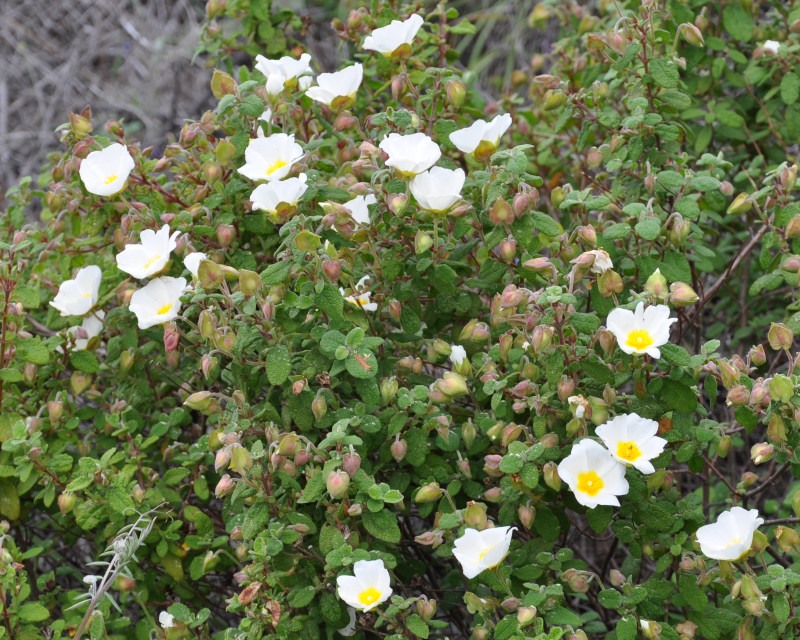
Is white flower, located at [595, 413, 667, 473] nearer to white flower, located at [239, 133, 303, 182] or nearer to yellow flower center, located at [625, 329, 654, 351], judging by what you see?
yellow flower center, located at [625, 329, 654, 351]

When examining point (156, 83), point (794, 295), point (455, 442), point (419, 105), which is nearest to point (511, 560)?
point (455, 442)

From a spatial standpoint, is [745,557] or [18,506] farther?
[18,506]

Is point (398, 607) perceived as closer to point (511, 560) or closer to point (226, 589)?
point (511, 560)

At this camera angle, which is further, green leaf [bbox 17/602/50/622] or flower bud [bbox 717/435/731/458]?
green leaf [bbox 17/602/50/622]

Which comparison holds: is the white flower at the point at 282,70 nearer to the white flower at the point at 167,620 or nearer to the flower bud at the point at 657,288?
the flower bud at the point at 657,288

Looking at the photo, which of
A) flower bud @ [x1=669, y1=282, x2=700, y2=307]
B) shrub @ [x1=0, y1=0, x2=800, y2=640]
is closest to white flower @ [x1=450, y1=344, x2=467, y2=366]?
shrub @ [x1=0, y1=0, x2=800, y2=640]

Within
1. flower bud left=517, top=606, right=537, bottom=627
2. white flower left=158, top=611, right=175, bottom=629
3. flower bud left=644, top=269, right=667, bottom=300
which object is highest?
flower bud left=644, top=269, right=667, bottom=300

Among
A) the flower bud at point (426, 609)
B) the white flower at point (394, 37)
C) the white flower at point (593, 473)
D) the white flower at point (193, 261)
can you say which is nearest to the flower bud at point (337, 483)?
the flower bud at point (426, 609)

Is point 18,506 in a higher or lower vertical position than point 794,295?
lower
